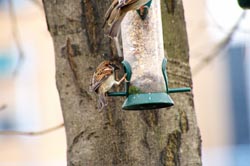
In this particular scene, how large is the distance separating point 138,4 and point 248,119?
9932 mm

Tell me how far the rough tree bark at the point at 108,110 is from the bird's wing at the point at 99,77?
176 mm

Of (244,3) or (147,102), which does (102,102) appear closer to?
(147,102)

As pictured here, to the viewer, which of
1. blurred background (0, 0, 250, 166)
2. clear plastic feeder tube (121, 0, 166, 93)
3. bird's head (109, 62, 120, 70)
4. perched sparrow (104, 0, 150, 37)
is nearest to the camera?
perched sparrow (104, 0, 150, 37)

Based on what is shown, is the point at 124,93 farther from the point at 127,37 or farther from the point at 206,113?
the point at 206,113

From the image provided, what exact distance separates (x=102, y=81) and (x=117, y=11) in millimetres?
300

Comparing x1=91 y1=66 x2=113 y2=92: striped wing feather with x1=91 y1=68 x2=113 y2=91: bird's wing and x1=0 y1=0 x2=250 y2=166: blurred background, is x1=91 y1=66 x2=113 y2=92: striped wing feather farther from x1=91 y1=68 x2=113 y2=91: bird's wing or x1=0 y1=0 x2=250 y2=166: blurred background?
x1=0 y1=0 x2=250 y2=166: blurred background

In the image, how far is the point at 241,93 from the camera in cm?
1343

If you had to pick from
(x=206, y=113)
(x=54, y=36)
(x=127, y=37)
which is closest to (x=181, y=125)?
(x=127, y=37)

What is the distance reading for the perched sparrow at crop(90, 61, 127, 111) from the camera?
3.38 m

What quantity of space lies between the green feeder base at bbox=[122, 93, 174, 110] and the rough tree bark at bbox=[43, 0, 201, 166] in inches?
4.6

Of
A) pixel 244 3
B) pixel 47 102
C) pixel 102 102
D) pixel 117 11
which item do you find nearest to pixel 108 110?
pixel 102 102

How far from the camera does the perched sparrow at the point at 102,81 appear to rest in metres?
3.38

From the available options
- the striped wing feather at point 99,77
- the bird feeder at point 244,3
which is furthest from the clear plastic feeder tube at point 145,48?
the bird feeder at point 244,3

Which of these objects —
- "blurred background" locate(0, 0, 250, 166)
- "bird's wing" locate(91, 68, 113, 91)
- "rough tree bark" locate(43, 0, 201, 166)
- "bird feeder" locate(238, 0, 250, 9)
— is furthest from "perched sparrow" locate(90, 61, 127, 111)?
"blurred background" locate(0, 0, 250, 166)
